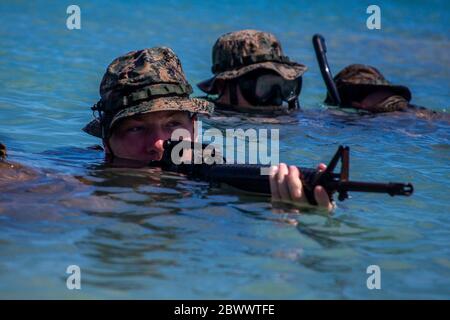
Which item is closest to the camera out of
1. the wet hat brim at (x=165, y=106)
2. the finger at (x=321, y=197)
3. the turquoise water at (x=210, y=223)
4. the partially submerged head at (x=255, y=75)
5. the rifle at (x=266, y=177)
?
the turquoise water at (x=210, y=223)

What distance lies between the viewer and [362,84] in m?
8.88

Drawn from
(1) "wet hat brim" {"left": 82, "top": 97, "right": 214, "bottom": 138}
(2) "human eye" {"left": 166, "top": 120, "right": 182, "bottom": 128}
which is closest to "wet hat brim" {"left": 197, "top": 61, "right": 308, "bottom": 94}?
(1) "wet hat brim" {"left": 82, "top": 97, "right": 214, "bottom": 138}

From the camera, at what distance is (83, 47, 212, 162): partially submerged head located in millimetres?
5023

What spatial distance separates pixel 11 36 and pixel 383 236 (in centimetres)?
827

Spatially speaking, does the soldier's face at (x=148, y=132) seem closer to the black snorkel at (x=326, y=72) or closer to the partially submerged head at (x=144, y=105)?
the partially submerged head at (x=144, y=105)

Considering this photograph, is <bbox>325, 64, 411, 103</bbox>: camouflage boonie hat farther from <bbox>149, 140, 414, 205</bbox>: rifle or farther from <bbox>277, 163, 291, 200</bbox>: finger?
<bbox>277, 163, 291, 200</bbox>: finger

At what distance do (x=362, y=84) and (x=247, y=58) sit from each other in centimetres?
137

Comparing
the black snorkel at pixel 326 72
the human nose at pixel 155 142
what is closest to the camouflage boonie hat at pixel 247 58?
the black snorkel at pixel 326 72

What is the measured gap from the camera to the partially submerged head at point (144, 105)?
5023mm

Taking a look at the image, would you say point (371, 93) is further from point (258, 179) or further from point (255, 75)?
point (258, 179)

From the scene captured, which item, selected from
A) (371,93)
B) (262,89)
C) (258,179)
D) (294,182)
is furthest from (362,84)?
(294,182)

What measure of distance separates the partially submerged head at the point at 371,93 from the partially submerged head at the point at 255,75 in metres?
0.77

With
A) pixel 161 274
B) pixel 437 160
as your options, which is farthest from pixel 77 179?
pixel 437 160

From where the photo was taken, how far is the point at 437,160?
22.4 ft
